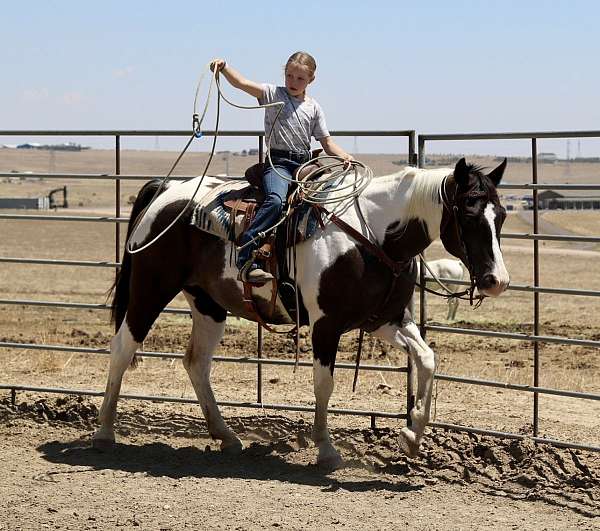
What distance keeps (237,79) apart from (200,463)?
237cm

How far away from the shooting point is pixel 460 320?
13.6 meters

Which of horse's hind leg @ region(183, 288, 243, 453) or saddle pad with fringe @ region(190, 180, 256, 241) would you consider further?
horse's hind leg @ region(183, 288, 243, 453)

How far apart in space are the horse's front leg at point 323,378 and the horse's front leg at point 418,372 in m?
0.36

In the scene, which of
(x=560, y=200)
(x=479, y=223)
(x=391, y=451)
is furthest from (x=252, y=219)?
(x=560, y=200)

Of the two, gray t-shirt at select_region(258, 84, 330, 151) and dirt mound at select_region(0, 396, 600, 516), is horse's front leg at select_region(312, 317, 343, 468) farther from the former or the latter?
gray t-shirt at select_region(258, 84, 330, 151)

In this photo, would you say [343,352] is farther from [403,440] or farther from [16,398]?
[403,440]

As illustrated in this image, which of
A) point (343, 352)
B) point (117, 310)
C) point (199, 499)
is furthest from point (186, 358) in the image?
point (343, 352)

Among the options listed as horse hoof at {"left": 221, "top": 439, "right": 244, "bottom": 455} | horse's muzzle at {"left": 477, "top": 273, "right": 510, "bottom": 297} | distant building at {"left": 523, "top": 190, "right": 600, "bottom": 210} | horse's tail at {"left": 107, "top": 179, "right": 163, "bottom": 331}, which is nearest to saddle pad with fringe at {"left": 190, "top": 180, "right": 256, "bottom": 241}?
horse's tail at {"left": 107, "top": 179, "right": 163, "bottom": 331}

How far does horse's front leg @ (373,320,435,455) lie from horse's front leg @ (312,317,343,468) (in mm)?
358

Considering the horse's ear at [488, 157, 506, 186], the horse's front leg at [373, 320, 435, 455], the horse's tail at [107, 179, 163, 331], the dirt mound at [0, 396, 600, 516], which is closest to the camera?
the horse's ear at [488, 157, 506, 186]

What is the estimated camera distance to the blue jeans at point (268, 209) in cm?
633

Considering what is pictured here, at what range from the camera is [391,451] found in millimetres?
6809

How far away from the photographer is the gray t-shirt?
649 centimetres

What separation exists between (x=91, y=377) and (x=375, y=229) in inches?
159
